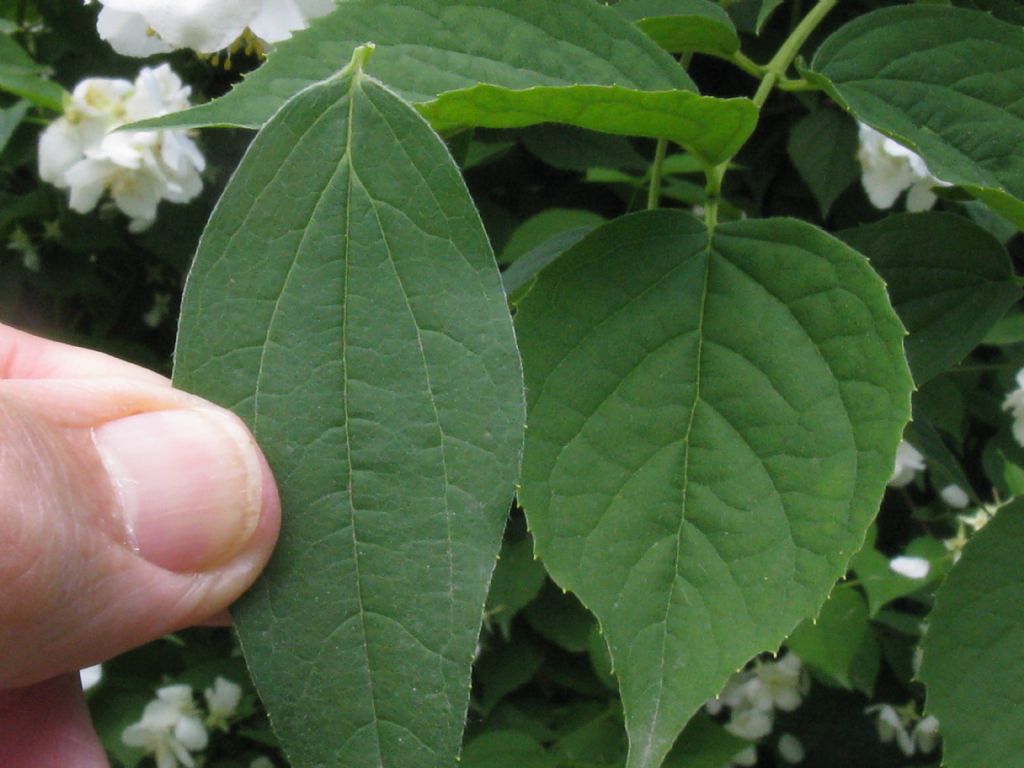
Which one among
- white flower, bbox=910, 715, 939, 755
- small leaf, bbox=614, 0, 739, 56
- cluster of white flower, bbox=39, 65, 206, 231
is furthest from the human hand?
white flower, bbox=910, 715, 939, 755

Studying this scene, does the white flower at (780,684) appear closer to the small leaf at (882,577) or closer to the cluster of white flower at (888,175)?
the small leaf at (882,577)

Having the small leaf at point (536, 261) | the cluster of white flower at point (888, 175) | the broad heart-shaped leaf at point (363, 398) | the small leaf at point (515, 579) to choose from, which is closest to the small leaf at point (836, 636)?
the small leaf at point (515, 579)

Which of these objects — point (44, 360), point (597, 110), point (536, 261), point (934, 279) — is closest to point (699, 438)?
point (597, 110)

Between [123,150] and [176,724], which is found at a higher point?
[123,150]

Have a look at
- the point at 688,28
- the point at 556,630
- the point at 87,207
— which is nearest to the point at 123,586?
the point at 688,28

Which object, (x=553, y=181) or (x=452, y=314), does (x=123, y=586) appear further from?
(x=553, y=181)

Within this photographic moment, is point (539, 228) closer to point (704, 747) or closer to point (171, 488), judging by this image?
point (704, 747)
